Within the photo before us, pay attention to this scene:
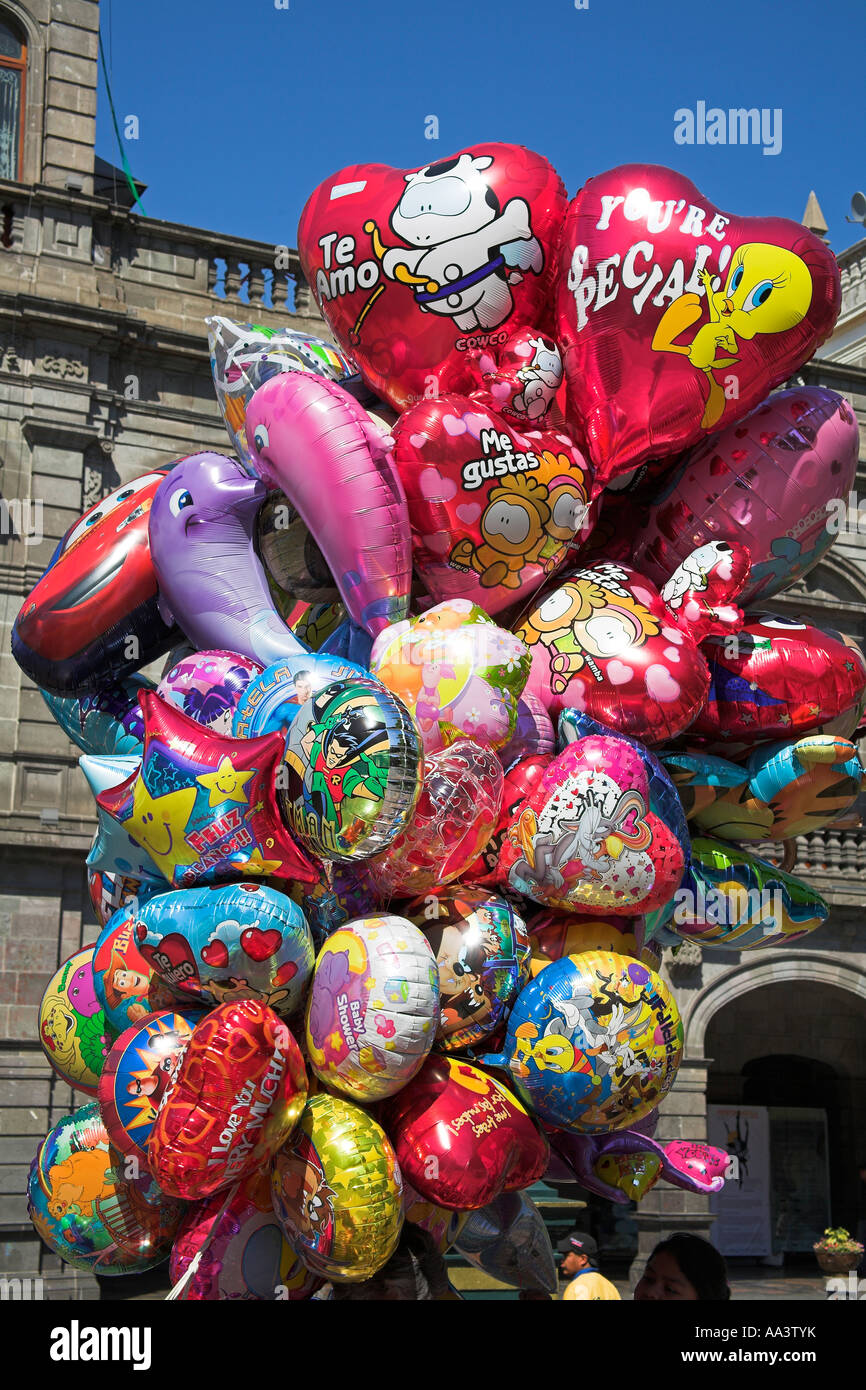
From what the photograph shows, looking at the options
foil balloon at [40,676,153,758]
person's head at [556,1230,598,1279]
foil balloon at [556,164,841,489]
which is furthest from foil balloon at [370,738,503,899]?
person's head at [556,1230,598,1279]

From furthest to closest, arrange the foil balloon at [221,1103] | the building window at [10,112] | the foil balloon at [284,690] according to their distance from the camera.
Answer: the building window at [10,112] → the foil balloon at [284,690] → the foil balloon at [221,1103]

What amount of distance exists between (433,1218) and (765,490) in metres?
2.43

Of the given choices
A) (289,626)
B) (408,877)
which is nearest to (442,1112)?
(408,877)

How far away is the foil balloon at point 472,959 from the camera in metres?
3.94

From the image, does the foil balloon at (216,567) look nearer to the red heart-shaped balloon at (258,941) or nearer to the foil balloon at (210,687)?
the foil balloon at (210,687)

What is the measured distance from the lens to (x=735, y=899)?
183 inches

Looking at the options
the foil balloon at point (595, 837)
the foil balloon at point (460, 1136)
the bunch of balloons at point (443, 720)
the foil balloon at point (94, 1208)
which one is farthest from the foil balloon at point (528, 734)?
the foil balloon at point (94, 1208)

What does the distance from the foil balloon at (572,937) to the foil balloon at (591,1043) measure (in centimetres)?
15

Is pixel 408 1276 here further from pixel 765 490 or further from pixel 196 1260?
pixel 765 490

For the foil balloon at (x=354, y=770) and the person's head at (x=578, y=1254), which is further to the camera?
the person's head at (x=578, y=1254)

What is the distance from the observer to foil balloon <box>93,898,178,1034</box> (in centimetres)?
423

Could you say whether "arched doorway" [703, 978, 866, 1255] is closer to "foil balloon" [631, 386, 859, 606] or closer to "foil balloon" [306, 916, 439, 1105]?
"foil balloon" [631, 386, 859, 606]

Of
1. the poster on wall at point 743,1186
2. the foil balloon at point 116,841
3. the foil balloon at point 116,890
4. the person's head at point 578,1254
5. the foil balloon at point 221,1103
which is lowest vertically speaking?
the poster on wall at point 743,1186

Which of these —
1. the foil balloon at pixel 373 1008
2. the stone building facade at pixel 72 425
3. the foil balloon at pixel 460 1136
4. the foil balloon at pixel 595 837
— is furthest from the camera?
the stone building facade at pixel 72 425
